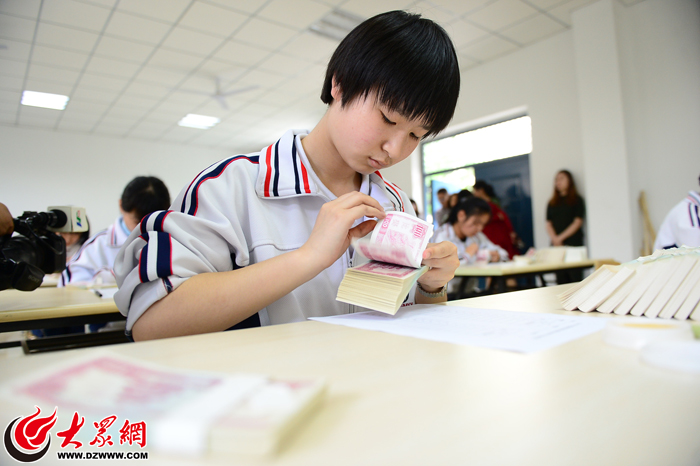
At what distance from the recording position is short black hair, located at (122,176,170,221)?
2289 millimetres

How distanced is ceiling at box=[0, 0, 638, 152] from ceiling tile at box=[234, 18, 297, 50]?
0.01 metres

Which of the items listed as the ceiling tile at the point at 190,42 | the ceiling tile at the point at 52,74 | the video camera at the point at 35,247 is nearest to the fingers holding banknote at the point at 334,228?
the video camera at the point at 35,247

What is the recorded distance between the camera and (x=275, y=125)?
278 inches

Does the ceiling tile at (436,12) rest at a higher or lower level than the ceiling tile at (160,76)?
lower

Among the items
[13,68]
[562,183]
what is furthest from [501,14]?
[13,68]

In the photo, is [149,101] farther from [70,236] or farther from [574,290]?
[574,290]

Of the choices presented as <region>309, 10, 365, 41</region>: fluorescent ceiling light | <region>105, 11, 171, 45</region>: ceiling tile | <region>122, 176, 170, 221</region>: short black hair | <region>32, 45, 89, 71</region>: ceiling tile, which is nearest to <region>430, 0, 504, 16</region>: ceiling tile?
<region>309, 10, 365, 41</region>: fluorescent ceiling light

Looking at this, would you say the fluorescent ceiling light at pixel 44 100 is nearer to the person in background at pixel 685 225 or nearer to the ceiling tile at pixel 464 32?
the ceiling tile at pixel 464 32

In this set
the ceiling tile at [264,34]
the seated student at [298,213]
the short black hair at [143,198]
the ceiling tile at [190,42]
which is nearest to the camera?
the seated student at [298,213]

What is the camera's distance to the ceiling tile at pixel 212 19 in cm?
371

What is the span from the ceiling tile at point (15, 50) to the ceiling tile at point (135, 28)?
942 millimetres

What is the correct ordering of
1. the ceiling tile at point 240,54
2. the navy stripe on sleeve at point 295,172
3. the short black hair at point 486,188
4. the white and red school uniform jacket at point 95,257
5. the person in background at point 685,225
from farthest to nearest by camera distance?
the short black hair at point 486,188 < the ceiling tile at point 240,54 < the person in background at point 685,225 < the white and red school uniform jacket at point 95,257 < the navy stripe on sleeve at point 295,172

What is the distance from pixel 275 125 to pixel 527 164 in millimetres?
4100

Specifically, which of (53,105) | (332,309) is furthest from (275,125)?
(332,309)
